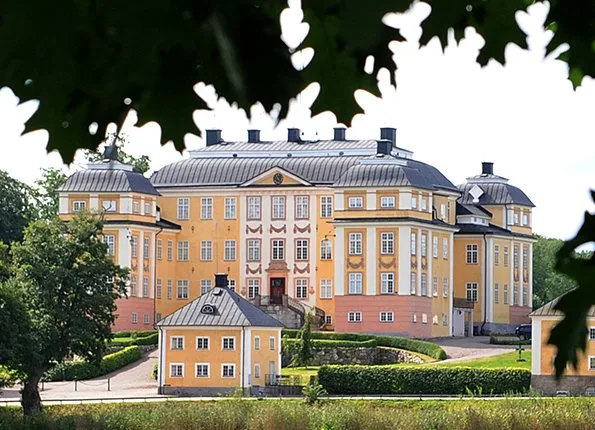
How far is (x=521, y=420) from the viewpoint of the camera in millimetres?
31094

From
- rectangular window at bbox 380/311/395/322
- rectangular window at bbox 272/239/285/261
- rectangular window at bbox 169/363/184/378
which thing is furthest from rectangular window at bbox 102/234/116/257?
rectangular window at bbox 169/363/184/378

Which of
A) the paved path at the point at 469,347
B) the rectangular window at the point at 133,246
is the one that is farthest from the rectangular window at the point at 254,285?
the paved path at the point at 469,347

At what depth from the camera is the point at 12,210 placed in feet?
194

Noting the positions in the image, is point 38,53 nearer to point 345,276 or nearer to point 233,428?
point 233,428

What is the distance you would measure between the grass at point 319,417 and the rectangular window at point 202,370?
904 cm

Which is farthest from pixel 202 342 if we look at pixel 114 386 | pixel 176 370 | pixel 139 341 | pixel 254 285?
pixel 254 285

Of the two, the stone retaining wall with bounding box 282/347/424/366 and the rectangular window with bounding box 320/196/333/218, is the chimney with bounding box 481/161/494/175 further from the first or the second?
the stone retaining wall with bounding box 282/347/424/366

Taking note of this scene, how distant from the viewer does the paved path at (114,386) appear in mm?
42469

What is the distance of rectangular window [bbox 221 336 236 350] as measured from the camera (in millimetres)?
44594

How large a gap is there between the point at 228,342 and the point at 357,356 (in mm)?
6759

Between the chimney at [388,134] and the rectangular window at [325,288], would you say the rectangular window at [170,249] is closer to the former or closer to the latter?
the rectangular window at [325,288]

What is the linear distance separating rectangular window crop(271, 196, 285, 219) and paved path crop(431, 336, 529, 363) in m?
8.11

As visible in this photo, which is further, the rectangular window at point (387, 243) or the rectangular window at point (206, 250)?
the rectangular window at point (206, 250)

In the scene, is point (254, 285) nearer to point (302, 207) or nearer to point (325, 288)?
point (325, 288)
